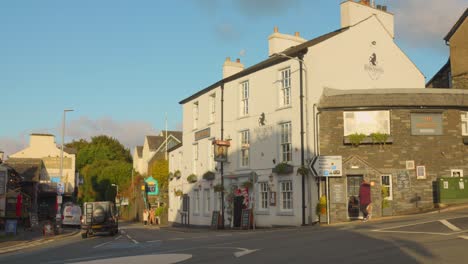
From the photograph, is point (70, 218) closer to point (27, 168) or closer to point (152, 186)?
Result: point (152, 186)

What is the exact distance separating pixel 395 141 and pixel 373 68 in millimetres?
5472

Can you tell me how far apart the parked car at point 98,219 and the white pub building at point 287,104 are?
793cm

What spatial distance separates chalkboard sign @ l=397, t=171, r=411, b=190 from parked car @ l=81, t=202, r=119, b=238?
14.8 m

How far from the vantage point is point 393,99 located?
89.4ft

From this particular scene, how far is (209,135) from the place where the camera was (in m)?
38.2

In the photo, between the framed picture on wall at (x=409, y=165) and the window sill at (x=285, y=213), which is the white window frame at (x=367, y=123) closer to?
the framed picture on wall at (x=409, y=165)

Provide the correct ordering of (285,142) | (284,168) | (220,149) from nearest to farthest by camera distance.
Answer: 1. (284,168)
2. (285,142)
3. (220,149)

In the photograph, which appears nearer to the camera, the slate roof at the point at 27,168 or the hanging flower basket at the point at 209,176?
the hanging flower basket at the point at 209,176

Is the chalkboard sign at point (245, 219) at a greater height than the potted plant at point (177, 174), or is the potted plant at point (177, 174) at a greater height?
the potted plant at point (177, 174)

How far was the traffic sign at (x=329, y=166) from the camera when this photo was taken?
26.5m

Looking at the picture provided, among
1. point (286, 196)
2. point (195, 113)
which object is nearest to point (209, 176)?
point (195, 113)

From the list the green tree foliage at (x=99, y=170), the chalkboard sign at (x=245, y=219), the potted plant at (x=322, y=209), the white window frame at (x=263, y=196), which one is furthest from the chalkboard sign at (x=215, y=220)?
the green tree foliage at (x=99, y=170)

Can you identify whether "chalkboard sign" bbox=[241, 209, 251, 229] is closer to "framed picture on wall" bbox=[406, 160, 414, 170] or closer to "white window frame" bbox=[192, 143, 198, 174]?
"framed picture on wall" bbox=[406, 160, 414, 170]

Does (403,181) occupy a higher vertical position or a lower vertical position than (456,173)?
lower
